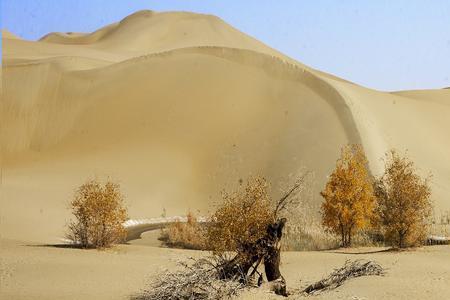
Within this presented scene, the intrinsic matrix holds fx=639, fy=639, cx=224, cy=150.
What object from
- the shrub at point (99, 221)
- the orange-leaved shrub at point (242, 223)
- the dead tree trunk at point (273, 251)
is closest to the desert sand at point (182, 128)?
the shrub at point (99, 221)

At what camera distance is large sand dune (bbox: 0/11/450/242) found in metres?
39.7

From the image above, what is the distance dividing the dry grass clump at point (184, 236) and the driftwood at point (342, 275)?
10628 millimetres

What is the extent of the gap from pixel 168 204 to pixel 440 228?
16959 mm

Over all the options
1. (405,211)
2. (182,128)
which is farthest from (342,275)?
(182,128)

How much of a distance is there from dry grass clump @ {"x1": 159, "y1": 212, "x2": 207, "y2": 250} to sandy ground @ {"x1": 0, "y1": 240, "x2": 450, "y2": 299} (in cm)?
345

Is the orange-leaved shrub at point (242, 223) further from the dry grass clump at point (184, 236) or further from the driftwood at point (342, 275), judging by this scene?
the dry grass clump at point (184, 236)

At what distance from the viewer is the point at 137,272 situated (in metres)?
16.2

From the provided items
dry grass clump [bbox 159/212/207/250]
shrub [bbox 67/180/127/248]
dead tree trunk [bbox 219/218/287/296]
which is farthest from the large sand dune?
dead tree trunk [bbox 219/218/287/296]

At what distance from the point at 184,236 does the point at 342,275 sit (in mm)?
13175

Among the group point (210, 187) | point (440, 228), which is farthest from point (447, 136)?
point (440, 228)

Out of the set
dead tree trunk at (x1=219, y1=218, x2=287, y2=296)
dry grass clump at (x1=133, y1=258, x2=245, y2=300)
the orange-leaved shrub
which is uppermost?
the orange-leaved shrub

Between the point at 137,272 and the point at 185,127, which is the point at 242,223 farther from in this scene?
the point at 185,127

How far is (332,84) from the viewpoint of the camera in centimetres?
4981

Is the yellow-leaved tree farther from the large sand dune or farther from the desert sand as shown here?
the large sand dune
